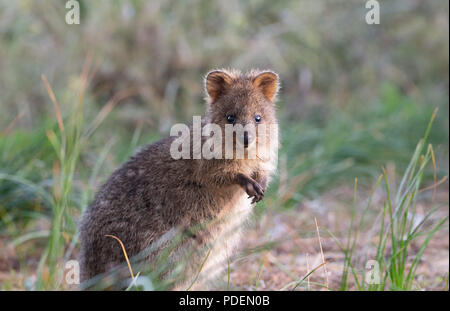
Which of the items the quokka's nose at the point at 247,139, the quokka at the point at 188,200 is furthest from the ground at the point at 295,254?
the quokka's nose at the point at 247,139

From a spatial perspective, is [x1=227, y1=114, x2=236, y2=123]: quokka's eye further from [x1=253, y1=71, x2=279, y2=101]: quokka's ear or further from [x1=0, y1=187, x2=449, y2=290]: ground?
[x1=0, y1=187, x2=449, y2=290]: ground

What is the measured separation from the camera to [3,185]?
5000mm

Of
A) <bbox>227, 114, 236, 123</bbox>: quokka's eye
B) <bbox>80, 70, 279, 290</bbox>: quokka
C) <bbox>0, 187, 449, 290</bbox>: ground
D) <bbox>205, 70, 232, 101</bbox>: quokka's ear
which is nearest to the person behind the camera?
<bbox>80, 70, 279, 290</bbox>: quokka

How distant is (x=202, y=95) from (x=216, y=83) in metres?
4.26

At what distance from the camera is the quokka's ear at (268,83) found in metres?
3.97

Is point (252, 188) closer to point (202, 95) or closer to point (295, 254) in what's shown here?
point (295, 254)

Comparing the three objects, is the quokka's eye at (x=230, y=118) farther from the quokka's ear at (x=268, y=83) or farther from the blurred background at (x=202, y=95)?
the blurred background at (x=202, y=95)

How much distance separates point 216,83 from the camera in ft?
13.1

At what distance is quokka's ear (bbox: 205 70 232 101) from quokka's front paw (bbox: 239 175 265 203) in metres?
0.76

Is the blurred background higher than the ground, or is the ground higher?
the blurred background

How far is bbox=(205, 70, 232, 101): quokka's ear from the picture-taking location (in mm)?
3918

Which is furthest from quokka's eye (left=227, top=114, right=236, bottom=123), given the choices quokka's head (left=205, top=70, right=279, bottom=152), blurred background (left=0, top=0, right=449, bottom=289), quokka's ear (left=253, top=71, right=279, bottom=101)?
blurred background (left=0, top=0, right=449, bottom=289)

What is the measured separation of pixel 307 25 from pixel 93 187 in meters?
5.54
